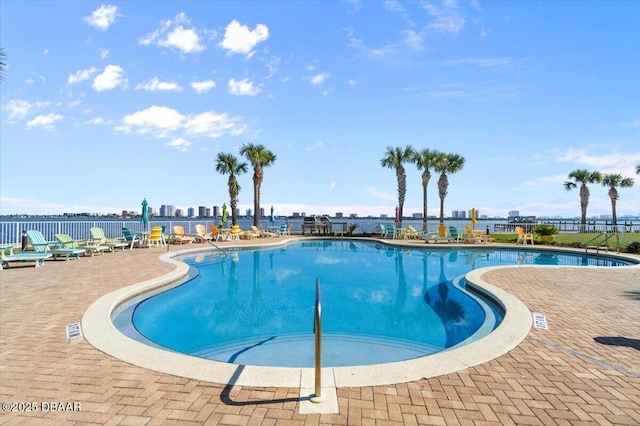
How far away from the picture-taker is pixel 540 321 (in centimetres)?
465

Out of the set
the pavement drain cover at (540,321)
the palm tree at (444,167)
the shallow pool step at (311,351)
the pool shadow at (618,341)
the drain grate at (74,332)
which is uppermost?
the palm tree at (444,167)

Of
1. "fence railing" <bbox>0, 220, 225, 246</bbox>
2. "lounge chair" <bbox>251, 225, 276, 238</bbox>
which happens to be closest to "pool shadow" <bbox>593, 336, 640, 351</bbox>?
"fence railing" <bbox>0, 220, 225, 246</bbox>

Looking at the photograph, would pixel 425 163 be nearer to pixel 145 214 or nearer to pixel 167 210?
pixel 145 214

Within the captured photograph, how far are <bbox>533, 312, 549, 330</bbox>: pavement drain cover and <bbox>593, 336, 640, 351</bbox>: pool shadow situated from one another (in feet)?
1.79

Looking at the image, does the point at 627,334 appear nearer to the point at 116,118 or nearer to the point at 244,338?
the point at 244,338

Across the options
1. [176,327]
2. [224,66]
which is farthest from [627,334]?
[224,66]

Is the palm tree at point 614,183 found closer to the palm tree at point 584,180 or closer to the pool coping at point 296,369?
the palm tree at point 584,180

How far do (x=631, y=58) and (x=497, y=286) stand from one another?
1020 centimetres

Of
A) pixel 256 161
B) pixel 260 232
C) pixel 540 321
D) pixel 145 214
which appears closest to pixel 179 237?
pixel 145 214

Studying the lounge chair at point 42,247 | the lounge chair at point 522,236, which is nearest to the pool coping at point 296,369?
the lounge chair at point 42,247

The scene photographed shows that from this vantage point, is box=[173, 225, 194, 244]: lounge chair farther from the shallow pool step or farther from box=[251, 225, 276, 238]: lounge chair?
the shallow pool step

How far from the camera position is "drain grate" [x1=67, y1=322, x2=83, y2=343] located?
12.9 feet

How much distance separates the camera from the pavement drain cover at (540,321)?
4.52 meters

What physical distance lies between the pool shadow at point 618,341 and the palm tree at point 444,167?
24378mm
